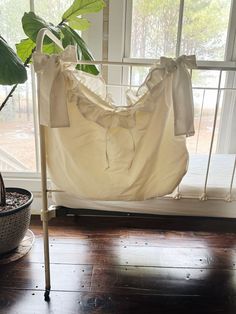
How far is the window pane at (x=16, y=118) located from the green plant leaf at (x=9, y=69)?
2.27ft

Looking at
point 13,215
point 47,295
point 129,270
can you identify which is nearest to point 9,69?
point 13,215

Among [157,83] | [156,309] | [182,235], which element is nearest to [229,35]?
[157,83]

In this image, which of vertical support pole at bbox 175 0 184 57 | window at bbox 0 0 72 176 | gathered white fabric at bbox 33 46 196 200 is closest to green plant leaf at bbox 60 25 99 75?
gathered white fabric at bbox 33 46 196 200

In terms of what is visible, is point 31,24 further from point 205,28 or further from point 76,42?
point 205,28

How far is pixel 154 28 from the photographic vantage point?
1.73 metres

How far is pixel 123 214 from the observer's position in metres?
1.18

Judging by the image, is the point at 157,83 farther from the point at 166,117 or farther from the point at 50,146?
the point at 50,146

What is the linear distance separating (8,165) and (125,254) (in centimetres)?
107

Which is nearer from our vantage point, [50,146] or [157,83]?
[157,83]

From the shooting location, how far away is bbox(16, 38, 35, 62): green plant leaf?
1.34m

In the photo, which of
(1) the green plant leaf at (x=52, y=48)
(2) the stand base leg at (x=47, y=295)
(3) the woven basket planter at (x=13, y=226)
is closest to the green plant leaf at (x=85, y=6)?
(1) the green plant leaf at (x=52, y=48)

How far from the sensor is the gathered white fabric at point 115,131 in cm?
91

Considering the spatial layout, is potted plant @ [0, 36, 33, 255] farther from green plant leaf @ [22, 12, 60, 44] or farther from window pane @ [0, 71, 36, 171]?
window pane @ [0, 71, 36, 171]

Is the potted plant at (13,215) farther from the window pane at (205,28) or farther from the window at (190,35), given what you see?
the window pane at (205,28)
